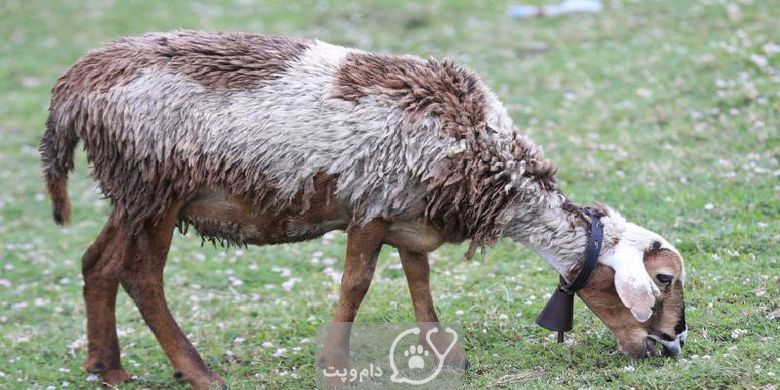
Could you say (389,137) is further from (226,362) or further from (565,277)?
(226,362)

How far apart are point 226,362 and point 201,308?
127 centimetres

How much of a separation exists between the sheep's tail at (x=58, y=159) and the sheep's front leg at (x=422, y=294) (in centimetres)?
226

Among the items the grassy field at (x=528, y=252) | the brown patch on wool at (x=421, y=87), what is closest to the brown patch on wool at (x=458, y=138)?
the brown patch on wool at (x=421, y=87)

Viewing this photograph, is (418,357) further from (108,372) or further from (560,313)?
(108,372)

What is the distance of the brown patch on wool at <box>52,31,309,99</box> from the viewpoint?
611cm

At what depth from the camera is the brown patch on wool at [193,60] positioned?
6.11m

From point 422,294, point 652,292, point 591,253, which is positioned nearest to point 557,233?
point 591,253

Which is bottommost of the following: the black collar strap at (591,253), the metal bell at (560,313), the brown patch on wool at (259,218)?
the metal bell at (560,313)

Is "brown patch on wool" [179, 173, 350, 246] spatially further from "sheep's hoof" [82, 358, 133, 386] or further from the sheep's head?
the sheep's head

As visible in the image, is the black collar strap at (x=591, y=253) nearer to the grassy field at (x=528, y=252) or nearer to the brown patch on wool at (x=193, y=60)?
the grassy field at (x=528, y=252)

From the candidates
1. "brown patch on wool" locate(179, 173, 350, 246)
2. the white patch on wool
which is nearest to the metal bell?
the white patch on wool

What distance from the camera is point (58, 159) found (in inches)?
257

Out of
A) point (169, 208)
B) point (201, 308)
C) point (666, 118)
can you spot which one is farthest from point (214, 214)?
point (666, 118)

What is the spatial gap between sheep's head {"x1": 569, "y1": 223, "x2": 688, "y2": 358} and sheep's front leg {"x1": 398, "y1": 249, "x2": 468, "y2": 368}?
39.1 inches
